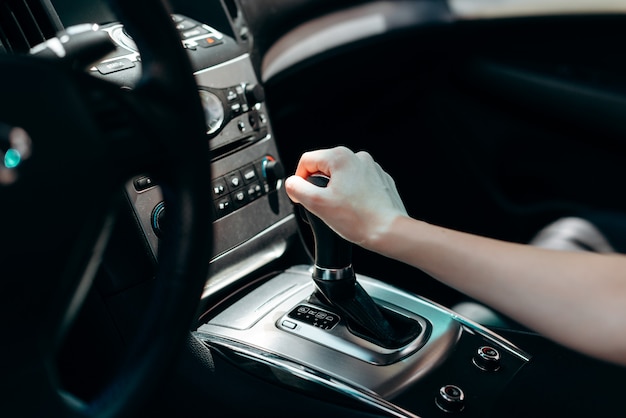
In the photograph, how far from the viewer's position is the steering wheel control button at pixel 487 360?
2.90ft

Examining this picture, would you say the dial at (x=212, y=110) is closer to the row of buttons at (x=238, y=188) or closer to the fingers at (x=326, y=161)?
the row of buttons at (x=238, y=188)

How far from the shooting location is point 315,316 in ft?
3.07

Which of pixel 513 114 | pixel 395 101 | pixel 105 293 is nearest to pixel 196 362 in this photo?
pixel 105 293

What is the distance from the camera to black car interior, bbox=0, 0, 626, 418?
0.54 meters

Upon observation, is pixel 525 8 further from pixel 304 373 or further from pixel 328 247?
pixel 304 373

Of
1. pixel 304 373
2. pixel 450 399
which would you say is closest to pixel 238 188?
pixel 304 373

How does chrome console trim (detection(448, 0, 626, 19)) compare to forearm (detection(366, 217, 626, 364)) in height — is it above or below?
above

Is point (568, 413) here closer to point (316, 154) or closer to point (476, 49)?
point (316, 154)

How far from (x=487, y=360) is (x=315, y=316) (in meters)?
0.25

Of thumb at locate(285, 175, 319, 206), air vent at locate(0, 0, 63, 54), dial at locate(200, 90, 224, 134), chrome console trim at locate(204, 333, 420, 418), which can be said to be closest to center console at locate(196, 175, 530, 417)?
chrome console trim at locate(204, 333, 420, 418)

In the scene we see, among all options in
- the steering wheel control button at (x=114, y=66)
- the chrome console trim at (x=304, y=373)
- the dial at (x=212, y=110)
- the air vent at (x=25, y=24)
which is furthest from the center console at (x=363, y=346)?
the air vent at (x=25, y=24)

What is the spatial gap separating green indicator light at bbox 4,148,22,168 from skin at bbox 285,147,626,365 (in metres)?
0.32

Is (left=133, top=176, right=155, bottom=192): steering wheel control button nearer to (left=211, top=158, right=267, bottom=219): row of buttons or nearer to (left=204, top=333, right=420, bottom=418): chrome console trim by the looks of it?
(left=211, top=158, right=267, bottom=219): row of buttons

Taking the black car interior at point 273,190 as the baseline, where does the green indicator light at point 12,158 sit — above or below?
above
